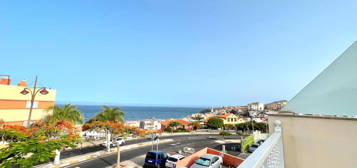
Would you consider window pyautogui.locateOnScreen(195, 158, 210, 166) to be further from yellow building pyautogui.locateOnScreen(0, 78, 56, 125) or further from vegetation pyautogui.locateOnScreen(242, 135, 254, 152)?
yellow building pyautogui.locateOnScreen(0, 78, 56, 125)

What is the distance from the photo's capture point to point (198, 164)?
9969 mm

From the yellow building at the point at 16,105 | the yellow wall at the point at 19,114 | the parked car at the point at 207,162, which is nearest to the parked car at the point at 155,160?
the parked car at the point at 207,162

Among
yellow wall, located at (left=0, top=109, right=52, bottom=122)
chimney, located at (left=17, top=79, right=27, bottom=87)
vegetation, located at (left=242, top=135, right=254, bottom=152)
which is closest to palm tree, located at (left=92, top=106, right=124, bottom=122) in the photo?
yellow wall, located at (left=0, top=109, right=52, bottom=122)

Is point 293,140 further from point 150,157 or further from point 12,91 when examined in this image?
point 12,91

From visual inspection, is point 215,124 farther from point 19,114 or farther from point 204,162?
point 19,114

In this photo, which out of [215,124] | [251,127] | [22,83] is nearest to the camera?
[22,83]

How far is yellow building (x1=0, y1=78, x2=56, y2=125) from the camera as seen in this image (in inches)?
683

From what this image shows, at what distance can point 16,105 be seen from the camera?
18.4 m

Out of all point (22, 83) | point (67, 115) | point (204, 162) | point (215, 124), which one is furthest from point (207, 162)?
point (215, 124)

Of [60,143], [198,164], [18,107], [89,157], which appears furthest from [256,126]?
[18,107]

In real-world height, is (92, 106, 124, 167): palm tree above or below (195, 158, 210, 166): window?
above

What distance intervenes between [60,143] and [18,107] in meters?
17.6

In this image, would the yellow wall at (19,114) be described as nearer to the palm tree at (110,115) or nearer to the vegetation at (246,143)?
the palm tree at (110,115)

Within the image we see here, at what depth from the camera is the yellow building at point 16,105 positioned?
17.4 metres
